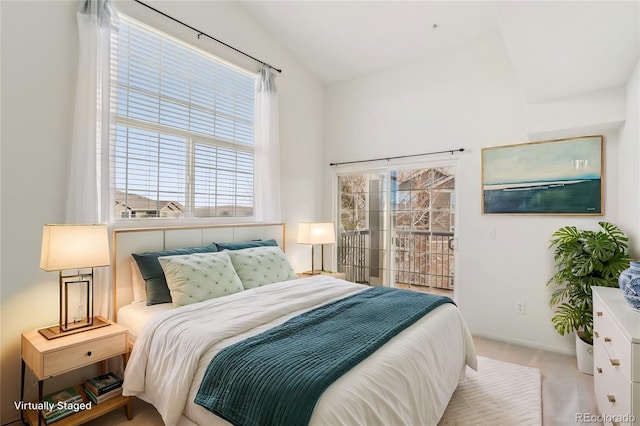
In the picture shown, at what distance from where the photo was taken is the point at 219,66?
3443mm

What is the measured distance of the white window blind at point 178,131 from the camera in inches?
108

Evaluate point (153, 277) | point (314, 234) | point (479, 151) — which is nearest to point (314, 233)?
point (314, 234)

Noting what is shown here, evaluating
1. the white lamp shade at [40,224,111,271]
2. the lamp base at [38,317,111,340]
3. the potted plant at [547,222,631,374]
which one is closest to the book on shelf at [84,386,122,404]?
the lamp base at [38,317,111,340]

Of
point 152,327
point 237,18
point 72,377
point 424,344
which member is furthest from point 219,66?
point 424,344

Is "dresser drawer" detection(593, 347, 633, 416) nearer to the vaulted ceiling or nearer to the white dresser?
the white dresser

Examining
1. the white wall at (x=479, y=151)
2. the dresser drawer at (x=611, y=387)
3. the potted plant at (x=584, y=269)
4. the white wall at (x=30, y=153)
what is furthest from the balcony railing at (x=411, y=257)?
the white wall at (x=30, y=153)

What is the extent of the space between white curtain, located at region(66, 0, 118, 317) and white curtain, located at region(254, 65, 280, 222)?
1555 mm

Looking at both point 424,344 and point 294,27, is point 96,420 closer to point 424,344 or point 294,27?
point 424,344

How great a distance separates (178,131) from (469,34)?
3.10m

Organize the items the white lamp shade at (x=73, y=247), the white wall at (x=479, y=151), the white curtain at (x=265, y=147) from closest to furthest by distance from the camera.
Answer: the white lamp shade at (x=73, y=247) < the white wall at (x=479, y=151) < the white curtain at (x=265, y=147)

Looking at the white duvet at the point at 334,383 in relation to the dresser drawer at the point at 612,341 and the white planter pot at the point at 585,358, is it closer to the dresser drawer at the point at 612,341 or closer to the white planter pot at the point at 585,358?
the dresser drawer at the point at 612,341

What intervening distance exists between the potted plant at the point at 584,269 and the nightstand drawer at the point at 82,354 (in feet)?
11.1

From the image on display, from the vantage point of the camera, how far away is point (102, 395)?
2.04 meters

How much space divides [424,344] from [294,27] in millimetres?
3521
